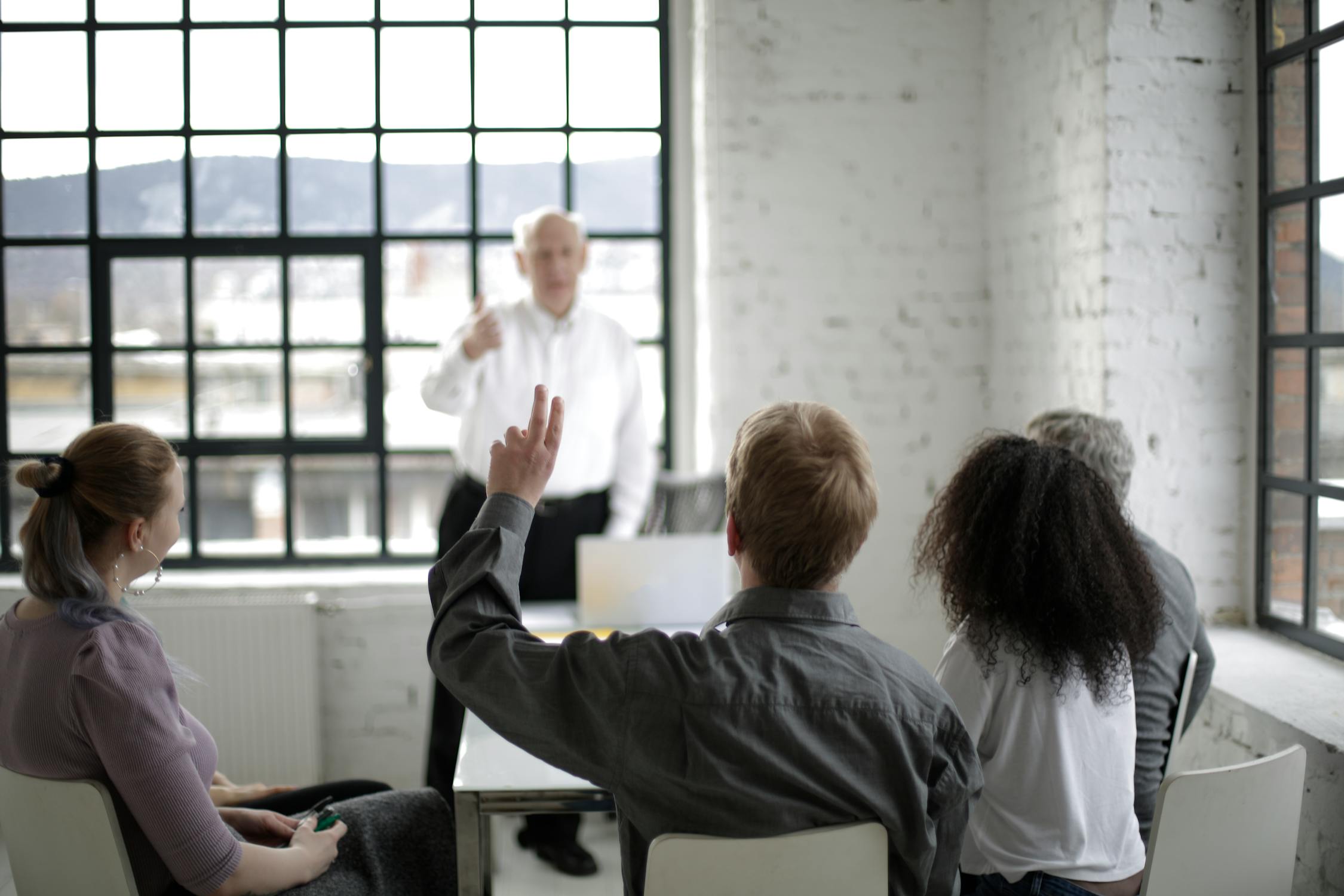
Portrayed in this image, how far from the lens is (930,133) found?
4066mm

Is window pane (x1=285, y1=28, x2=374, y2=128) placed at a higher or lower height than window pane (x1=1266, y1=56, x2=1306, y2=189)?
higher

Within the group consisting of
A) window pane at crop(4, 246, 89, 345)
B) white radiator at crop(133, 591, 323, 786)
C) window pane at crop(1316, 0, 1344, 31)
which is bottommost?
white radiator at crop(133, 591, 323, 786)

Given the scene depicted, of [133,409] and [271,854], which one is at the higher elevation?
[133,409]

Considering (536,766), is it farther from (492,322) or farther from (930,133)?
(930,133)

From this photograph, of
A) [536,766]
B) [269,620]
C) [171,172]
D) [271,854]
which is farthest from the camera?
[171,172]

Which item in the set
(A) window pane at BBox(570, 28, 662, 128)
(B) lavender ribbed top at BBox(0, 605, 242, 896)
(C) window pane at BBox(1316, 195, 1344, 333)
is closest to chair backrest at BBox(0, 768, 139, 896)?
(B) lavender ribbed top at BBox(0, 605, 242, 896)

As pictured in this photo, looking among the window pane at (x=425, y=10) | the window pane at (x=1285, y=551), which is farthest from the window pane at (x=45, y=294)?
the window pane at (x=1285, y=551)

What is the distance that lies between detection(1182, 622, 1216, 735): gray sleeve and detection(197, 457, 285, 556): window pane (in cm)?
318

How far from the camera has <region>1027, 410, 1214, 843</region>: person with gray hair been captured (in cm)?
205

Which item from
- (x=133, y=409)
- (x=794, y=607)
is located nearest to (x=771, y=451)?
(x=794, y=607)

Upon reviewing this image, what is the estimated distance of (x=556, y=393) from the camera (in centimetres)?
382

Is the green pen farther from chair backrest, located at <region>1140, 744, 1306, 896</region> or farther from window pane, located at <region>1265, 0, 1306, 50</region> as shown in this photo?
window pane, located at <region>1265, 0, 1306, 50</region>

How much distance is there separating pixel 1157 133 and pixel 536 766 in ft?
7.94

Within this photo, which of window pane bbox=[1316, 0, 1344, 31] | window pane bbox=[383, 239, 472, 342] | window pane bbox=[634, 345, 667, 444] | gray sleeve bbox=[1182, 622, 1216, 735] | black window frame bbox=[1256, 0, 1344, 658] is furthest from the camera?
window pane bbox=[634, 345, 667, 444]
